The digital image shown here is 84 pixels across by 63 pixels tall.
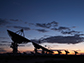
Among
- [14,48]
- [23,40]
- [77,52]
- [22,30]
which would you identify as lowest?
[77,52]

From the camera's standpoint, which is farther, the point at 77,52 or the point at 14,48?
the point at 77,52

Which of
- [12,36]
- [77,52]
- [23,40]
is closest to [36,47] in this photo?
[23,40]

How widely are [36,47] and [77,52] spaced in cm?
3089

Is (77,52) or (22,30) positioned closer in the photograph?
(22,30)

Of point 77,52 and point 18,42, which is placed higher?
point 18,42

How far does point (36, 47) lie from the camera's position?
52281 mm

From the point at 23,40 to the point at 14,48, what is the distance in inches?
257

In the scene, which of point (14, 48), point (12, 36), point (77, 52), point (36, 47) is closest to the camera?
point (12, 36)

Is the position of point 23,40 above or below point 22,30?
below

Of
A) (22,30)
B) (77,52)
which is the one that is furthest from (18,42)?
(77,52)

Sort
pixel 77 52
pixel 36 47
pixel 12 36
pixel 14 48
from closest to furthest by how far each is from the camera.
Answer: pixel 12 36, pixel 14 48, pixel 36 47, pixel 77 52

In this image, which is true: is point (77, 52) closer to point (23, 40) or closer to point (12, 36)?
point (23, 40)

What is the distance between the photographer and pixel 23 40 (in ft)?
147

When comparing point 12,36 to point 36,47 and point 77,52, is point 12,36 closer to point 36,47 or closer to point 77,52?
point 36,47
